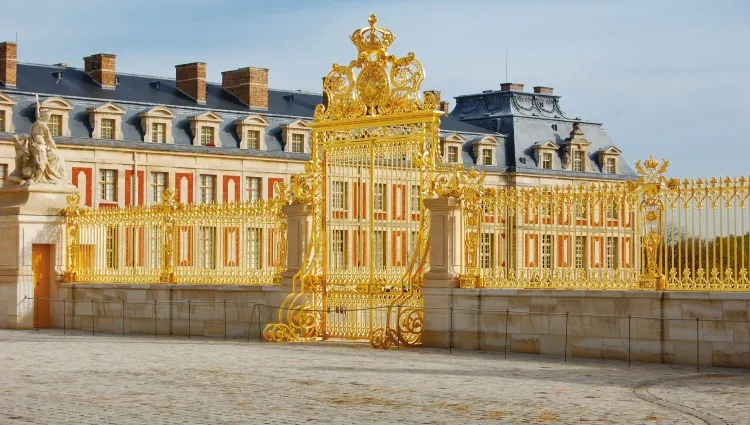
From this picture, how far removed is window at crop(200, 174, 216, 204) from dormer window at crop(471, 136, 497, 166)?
1256cm

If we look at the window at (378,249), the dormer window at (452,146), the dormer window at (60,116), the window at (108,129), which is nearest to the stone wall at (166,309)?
the window at (378,249)

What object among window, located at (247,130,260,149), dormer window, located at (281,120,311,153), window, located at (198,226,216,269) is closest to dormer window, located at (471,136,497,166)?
dormer window, located at (281,120,311,153)

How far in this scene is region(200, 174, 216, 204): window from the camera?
57.2 metres

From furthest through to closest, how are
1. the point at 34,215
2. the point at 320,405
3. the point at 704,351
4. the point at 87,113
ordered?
the point at 87,113
the point at 34,215
the point at 704,351
the point at 320,405

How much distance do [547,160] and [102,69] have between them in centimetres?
2152

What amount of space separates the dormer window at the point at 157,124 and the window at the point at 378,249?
1415 inches

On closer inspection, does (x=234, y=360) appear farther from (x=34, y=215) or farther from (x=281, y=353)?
(x=34, y=215)

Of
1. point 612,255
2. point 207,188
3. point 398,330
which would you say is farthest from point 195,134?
point 612,255

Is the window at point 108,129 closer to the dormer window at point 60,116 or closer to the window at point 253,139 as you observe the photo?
the dormer window at point 60,116

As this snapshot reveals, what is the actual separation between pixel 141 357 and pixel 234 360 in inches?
49.5

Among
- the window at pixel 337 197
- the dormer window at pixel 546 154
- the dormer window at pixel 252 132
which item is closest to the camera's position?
the window at pixel 337 197

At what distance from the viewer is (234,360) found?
16.8 meters

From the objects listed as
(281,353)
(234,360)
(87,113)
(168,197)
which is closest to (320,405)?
(234,360)

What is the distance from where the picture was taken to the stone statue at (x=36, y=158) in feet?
80.2
